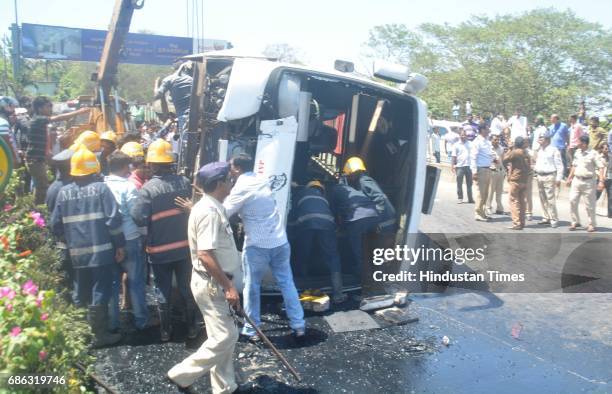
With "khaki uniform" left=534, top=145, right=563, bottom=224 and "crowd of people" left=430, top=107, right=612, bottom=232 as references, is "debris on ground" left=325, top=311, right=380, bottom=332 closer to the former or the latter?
"crowd of people" left=430, top=107, right=612, bottom=232

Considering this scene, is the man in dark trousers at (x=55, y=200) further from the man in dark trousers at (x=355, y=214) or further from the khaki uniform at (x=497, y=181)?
the khaki uniform at (x=497, y=181)

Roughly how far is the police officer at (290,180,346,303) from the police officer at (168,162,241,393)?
1.87m

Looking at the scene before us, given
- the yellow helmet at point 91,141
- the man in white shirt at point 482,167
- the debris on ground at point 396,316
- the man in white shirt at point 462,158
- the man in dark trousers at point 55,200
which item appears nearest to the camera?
the man in dark trousers at point 55,200

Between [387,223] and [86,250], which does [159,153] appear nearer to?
[86,250]

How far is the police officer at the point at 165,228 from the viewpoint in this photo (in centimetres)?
492

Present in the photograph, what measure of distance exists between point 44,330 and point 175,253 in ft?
8.24

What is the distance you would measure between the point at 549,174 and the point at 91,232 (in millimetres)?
8513

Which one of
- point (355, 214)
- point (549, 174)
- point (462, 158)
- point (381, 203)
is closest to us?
point (355, 214)

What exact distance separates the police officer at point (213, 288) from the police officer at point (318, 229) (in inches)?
73.6

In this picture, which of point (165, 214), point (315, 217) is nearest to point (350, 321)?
point (315, 217)

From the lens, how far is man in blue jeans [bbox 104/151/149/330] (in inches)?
204

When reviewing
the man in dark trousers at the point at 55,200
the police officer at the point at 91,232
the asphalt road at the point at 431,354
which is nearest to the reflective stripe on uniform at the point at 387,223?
the asphalt road at the point at 431,354

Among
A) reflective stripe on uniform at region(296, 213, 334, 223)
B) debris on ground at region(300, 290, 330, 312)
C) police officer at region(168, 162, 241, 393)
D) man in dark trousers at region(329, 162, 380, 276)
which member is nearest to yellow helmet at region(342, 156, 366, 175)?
man in dark trousers at region(329, 162, 380, 276)

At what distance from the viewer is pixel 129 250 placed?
17.1ft
